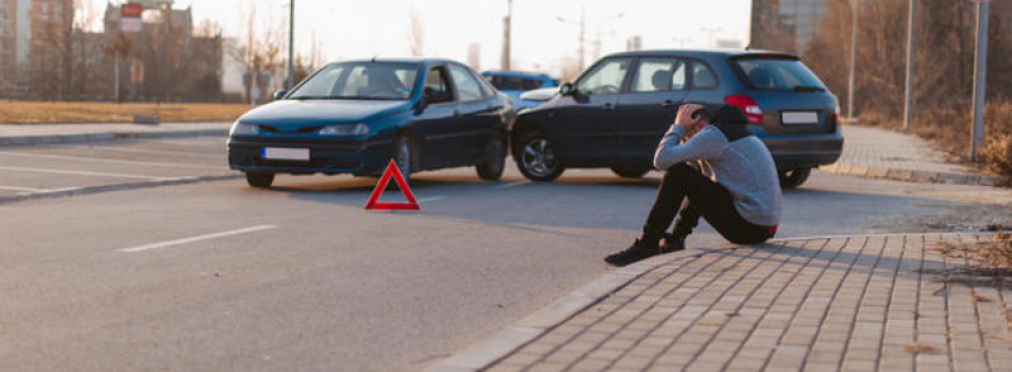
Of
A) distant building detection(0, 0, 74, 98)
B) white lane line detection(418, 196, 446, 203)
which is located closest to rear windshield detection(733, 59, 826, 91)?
white lane line detection(418, 196, 446, 203)

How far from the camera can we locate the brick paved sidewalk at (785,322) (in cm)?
480

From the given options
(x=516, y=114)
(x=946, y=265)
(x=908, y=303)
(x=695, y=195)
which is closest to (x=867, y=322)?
(x=908, y=303)

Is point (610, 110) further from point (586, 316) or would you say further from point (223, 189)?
point (586, 316)

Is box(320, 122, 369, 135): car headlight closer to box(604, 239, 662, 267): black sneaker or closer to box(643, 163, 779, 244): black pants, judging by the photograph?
box(643, 163, 779, 244): black pants

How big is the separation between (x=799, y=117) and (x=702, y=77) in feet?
3.70

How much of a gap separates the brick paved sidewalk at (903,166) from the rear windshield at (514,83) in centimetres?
702

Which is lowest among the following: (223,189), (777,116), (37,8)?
(223,189)

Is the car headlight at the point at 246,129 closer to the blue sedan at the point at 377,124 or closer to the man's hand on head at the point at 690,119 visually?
the blue sedan at the point at 377,124

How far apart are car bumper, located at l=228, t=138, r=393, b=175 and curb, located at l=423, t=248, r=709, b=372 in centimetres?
584

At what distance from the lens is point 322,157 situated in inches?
513

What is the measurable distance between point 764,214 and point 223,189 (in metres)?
7.15

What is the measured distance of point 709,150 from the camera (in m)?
8.27

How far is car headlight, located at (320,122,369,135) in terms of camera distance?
1308 centimetres

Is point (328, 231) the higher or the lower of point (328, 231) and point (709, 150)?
the lower
